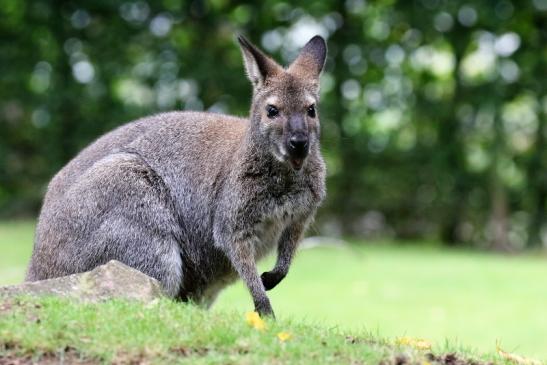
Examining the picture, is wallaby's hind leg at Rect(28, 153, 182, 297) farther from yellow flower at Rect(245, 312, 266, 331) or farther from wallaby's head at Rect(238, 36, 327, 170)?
yellow flower at Rect(245, 312, 266, 331)

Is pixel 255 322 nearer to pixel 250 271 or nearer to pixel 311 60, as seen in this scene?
pixel 250 271

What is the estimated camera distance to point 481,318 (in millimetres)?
12359

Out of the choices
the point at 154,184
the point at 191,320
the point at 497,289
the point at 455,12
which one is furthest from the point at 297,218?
the point at 455,12

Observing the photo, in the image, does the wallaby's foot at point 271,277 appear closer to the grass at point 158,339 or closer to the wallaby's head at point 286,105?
the wallaby's head at point 286,105

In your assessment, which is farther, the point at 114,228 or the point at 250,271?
the point at 114,228

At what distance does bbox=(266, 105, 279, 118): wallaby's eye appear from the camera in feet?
22.8

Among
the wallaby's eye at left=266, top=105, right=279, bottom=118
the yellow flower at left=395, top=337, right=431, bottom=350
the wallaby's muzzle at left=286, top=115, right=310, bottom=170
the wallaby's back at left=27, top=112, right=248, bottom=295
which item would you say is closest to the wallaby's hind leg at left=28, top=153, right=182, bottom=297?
the wallaby's back at left=27, top=112, right=248, bottom=295

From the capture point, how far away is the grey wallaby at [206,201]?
7.02 meters

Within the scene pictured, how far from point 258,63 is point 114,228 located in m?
1.74

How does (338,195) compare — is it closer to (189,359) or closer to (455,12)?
(455,12)

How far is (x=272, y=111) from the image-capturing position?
697 centimetres

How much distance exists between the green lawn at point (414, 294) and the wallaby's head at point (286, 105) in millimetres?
3117

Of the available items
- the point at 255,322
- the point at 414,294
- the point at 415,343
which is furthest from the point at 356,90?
the point at 255,322

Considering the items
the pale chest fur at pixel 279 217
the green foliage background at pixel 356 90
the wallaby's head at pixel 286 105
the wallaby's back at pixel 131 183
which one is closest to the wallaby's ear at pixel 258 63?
the wallaby's head at pixel 286 105
